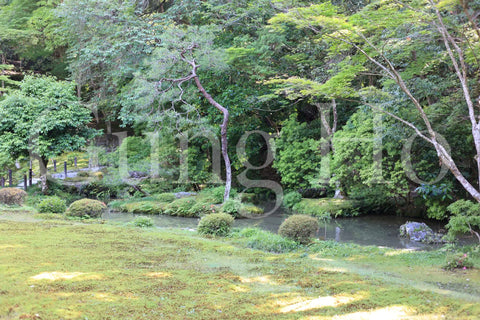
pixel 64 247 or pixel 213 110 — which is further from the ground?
pixel 213 110

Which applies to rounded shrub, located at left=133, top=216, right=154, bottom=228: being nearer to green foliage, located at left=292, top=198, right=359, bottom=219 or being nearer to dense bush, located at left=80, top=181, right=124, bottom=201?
green foliage, located at left=292, top=198, right=359, bottom=219

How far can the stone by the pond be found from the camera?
10938 millimetres

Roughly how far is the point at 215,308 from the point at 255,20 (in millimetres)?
14402

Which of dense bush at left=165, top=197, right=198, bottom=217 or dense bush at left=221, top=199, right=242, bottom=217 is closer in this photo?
dense bush at left=221, top=199, right=242, bottom=217

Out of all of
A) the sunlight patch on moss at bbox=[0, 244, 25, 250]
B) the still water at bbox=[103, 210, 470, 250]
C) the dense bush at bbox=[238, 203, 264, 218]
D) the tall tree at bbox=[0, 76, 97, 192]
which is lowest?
the still water at bbox=[103, 210, 470, 250]

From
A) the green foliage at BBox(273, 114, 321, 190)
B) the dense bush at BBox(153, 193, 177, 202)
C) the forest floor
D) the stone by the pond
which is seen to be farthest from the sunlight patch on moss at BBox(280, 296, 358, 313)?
the dense bush at BBox(153, 193, 177, 202)

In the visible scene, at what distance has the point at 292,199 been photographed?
1695 cm

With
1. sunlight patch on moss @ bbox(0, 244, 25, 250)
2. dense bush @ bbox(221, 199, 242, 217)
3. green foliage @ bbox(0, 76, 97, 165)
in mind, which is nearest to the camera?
sunlight patch on moss @ bbox(0, 244, 25, 250)

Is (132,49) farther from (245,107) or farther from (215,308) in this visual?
(215,308)

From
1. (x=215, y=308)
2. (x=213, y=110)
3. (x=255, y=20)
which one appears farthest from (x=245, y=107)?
(x=215, y=308)

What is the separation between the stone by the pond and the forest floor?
251 centimetres

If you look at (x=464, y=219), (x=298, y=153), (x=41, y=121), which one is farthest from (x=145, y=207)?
(x=464, y=219)

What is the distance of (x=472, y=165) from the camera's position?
41.8 ft

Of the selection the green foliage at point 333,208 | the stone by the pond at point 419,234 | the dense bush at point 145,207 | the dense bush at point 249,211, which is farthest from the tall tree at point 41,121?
the stone by the pond at point 419,234
